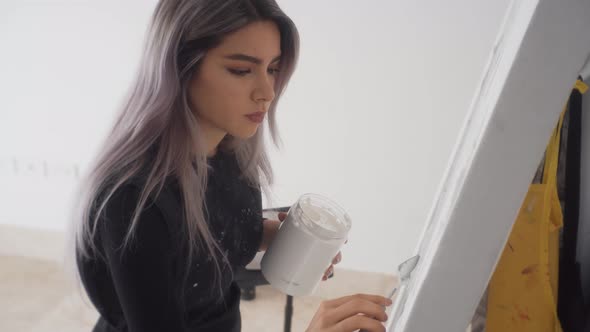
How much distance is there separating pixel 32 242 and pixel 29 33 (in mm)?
901

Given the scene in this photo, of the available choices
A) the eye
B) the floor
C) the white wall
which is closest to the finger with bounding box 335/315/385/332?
the eye

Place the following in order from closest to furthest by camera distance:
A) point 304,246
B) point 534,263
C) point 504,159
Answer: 1. point 504,159
2. point 534,263
3. point 304,246

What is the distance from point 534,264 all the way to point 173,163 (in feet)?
1.44

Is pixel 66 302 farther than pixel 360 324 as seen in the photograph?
Yes

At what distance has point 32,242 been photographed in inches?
70.1

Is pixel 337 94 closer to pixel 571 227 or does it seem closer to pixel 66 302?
pixel 571 227

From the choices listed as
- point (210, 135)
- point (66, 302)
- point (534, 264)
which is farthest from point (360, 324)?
point (66, 302)

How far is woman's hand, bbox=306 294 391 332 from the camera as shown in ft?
1.22

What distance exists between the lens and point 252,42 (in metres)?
0.54

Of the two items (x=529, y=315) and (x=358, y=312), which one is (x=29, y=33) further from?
(x=529, y=315)

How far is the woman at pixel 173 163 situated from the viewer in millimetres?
499

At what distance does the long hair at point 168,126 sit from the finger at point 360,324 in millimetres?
253

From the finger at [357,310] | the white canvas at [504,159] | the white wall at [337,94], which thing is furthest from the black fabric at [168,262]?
the white wall at [337,94]

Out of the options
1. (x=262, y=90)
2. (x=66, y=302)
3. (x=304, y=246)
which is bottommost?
(x=66, y=302)
